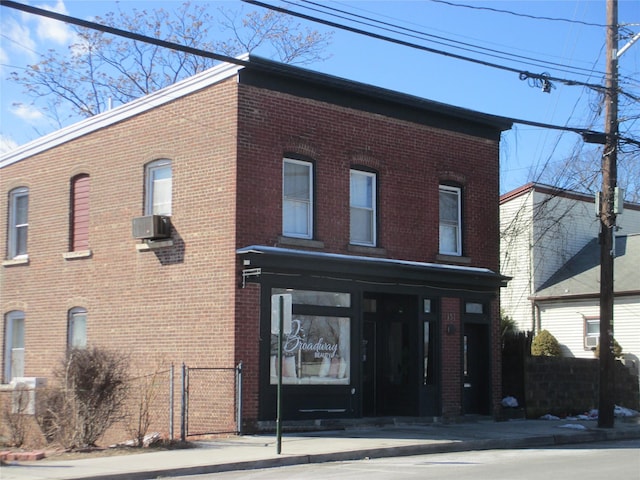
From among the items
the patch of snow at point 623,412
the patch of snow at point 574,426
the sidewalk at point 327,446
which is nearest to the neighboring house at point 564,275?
the patch of snow at point 623,412

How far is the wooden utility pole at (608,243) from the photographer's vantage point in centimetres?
1978

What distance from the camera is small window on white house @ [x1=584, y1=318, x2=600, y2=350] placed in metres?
30.2

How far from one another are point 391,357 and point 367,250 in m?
2.90

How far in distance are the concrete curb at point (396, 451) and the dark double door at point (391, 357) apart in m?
3.13

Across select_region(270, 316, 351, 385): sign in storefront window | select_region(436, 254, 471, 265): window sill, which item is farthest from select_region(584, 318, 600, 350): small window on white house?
select_region(270, 316, 351, 385): sign in storefront window

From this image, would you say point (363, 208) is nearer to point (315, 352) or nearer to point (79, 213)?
point (315, 352)

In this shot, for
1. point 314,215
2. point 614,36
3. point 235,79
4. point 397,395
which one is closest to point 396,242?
point 314,215

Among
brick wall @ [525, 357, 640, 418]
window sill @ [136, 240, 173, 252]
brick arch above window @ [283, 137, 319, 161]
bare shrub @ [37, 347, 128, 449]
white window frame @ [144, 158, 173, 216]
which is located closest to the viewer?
bare shrub @ [37, 347, 128, 449]

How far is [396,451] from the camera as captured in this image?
50.2ft

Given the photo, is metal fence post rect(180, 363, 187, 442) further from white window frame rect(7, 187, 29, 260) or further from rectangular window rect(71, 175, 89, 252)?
white window frame rect(7, 187, 29, 260)

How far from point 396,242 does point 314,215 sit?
237 centimetres

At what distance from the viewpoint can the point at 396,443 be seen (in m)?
15.9

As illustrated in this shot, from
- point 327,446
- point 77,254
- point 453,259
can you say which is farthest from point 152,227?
point 453,259

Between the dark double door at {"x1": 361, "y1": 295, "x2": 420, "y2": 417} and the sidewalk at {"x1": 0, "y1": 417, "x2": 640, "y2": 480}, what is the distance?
0.94 metres
